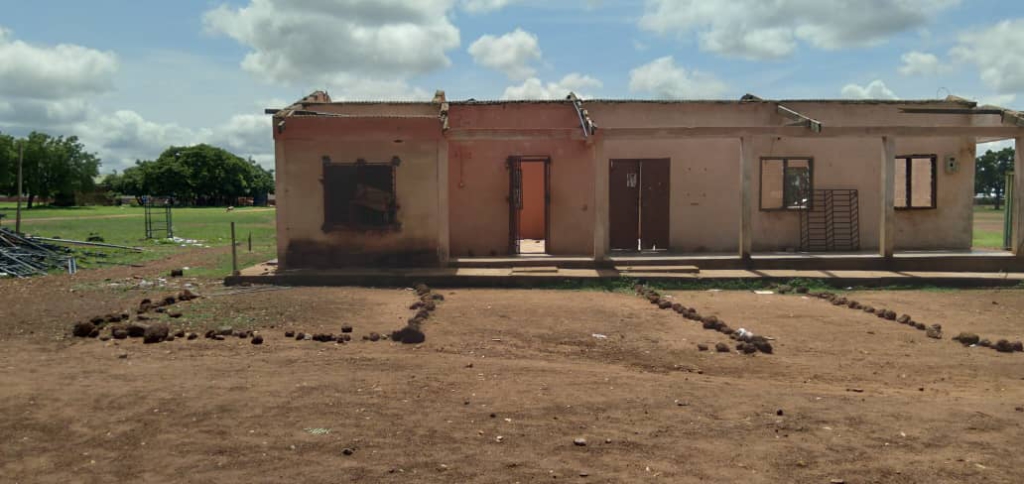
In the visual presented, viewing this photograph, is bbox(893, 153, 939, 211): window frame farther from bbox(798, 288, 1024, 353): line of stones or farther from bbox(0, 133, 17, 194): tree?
bbox(0, 133, 17, 194): tree

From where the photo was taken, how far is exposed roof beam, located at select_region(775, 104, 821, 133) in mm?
13534

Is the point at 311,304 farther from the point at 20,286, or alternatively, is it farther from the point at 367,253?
the point at 20,286

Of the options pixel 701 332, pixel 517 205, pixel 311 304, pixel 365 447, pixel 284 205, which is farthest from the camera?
pixel 517 205

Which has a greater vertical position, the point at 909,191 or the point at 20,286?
the point at 909,191

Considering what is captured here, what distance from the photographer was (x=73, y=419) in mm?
4879

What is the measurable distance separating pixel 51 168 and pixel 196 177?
831 inches

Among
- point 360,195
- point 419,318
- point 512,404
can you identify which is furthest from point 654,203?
point 512,404

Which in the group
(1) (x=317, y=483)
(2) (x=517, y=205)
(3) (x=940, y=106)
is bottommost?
(1) (x=317, y=483)

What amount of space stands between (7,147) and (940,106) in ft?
202

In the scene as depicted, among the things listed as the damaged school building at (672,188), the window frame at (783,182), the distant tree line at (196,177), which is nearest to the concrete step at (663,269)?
the damaged school building at (672,188)

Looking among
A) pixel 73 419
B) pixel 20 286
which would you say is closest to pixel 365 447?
pixel 73 419

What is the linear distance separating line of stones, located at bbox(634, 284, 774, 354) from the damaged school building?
2.99 m

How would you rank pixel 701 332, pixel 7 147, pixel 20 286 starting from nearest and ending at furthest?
pixel 701 332
pixel 20 286
pixel 7 147

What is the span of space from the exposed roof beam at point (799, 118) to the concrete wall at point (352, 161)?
6.84m
